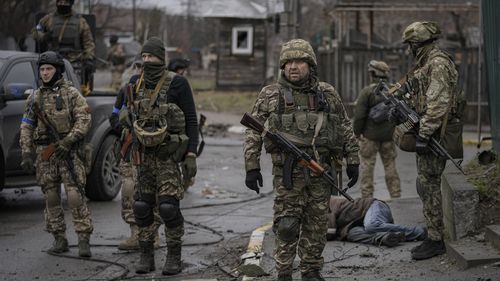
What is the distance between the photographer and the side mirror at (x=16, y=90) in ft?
33.8

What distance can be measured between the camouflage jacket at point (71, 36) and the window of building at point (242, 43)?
854 inches

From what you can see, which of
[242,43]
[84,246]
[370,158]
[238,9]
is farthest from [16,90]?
[242,43]

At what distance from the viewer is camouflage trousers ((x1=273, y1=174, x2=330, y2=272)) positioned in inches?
268

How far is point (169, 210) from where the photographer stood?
7738mm

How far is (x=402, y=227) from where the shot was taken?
847 cm

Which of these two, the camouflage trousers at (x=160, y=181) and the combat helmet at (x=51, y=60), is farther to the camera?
the combat helmet at (x=51, y=60)

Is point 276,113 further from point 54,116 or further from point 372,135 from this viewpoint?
point 372,135

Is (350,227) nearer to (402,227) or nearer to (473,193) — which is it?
(402,227)

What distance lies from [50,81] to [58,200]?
113cm

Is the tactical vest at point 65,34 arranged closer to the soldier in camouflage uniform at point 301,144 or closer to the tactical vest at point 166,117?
the tactical vest at point 166,117

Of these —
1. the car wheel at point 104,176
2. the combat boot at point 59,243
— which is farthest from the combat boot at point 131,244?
the car wheel at point 104,176

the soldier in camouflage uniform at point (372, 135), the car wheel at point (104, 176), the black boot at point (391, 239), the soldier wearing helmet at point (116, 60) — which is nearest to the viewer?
the black boot at point (391, 239)

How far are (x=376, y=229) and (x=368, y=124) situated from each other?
2960 millimetres

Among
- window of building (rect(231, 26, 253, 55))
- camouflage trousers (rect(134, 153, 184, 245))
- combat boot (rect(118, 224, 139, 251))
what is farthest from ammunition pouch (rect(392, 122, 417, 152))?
window of building (rect(231, 26, 253, 55))
